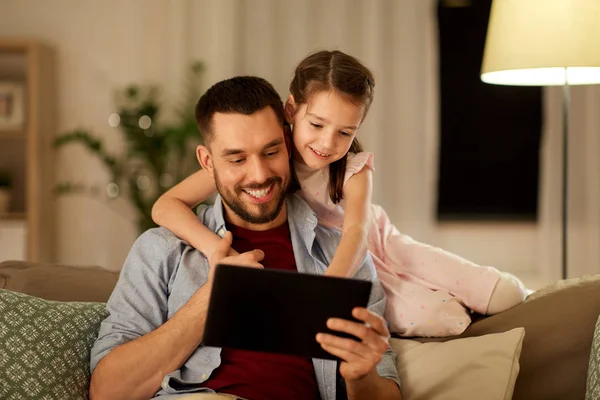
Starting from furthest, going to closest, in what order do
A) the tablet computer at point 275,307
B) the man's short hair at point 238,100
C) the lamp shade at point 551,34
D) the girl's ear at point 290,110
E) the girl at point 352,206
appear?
the lamp shade at point 551,34
the girl's ear at point 290,110
the girl at point 352,206
the man's short hair at point 238,100
the tablet computer at point 275,307

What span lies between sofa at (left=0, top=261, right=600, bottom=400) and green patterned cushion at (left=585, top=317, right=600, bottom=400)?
0.02 m

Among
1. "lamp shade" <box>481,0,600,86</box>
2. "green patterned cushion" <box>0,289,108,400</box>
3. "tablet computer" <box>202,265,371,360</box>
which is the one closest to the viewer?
"tablet computer" <box>202,265,371,360</box>

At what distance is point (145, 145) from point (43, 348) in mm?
2917

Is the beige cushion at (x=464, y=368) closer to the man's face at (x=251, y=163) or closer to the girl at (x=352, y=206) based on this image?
the girl at (x=352, y=206)

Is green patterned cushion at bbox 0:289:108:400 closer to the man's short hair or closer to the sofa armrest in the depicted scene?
the sofa armrest

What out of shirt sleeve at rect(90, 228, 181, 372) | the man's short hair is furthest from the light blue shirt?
the man's short hair

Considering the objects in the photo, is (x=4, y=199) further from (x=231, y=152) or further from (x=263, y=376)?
(x=263, y=376)

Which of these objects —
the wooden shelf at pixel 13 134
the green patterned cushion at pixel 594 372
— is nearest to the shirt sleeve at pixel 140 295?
the green patterned cushion at pixel 594 372

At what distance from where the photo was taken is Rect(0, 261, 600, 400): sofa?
1595 mm

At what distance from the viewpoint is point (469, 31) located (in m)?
5.00

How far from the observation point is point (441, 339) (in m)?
1.92

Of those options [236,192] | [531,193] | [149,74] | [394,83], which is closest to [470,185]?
[531,193]

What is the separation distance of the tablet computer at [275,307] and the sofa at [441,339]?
0.44m

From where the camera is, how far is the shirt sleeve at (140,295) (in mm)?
1679
